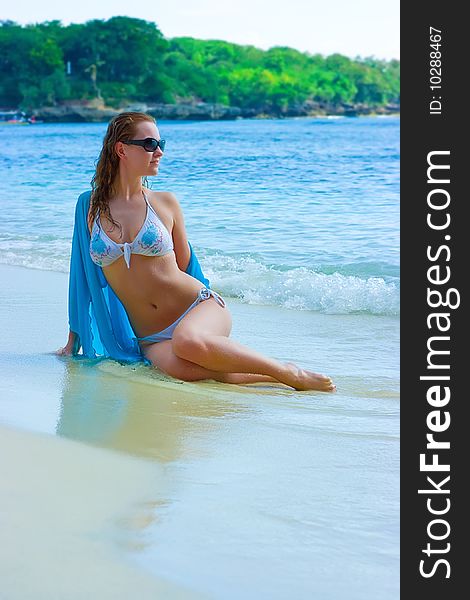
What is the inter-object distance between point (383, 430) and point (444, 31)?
5.16 feet

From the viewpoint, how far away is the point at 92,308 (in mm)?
→ 4898

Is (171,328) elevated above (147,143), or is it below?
below

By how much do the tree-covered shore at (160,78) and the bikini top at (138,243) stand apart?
75393 mm

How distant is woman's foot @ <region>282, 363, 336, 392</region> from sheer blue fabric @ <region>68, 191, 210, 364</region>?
77cm

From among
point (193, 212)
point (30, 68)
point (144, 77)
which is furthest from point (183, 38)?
point (193, 212)

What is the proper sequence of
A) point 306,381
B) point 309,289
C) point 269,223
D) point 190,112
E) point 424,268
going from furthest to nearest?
point 190,112, point 269,223, point 309,289, point 306,381, point 424,268

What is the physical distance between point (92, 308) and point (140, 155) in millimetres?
820

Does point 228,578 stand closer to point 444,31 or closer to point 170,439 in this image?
point 170,439

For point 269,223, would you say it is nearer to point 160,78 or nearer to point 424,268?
point 424,268

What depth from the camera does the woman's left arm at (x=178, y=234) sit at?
15.9ft

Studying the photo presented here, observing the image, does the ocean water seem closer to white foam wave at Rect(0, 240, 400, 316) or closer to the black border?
white foam wave at Rect(0, 240, 400, 316)

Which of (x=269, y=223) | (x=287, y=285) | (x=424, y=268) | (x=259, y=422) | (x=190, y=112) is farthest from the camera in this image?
(x=190, y=112)

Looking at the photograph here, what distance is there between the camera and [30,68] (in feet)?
278

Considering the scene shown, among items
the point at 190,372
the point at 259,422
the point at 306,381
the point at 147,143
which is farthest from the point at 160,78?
the point at 259,422
